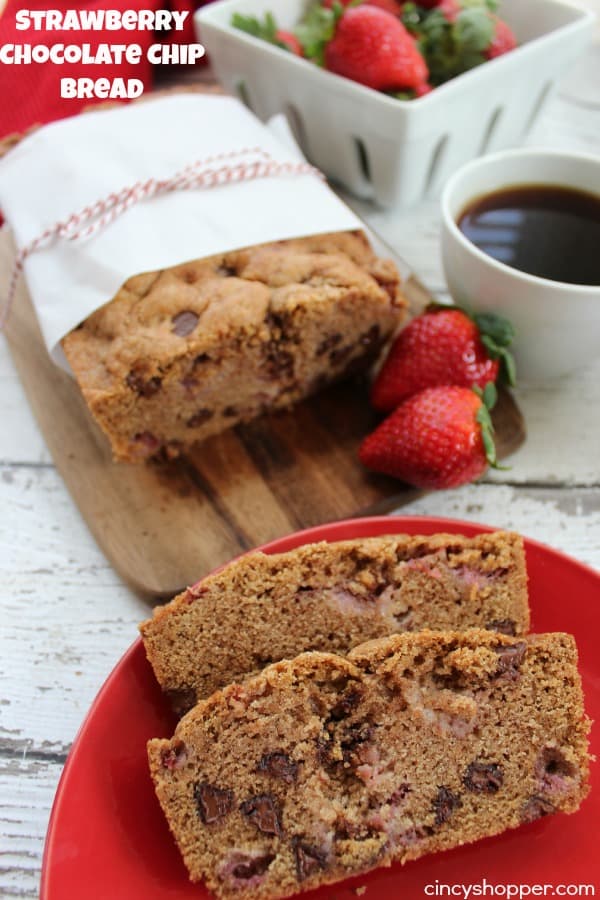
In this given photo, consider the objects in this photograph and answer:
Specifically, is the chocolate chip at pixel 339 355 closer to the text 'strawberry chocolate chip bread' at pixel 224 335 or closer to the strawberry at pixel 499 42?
the text 'strawberry chocolate chip bread' at pixel 224 335

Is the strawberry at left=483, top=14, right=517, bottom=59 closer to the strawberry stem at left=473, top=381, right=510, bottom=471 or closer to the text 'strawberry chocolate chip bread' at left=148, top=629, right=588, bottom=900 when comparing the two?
the strawberry stem at left=473, top=381, right=510, bottom=471

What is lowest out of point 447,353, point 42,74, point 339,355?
point 339,355

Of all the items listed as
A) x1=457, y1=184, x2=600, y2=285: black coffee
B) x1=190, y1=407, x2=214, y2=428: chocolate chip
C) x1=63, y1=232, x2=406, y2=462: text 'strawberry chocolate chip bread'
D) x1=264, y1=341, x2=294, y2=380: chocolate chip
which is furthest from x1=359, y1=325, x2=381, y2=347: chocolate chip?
x1=190, y1=407, x2=214, y2=428: chocolate chip

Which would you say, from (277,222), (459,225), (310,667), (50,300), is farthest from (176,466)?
(459,225)

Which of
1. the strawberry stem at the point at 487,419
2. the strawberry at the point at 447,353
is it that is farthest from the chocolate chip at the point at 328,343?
the strawberry stem at the point at 487,419

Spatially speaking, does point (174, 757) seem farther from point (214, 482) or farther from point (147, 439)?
point (147, 439)

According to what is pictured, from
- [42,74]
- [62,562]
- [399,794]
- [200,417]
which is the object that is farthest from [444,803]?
[42,74]
